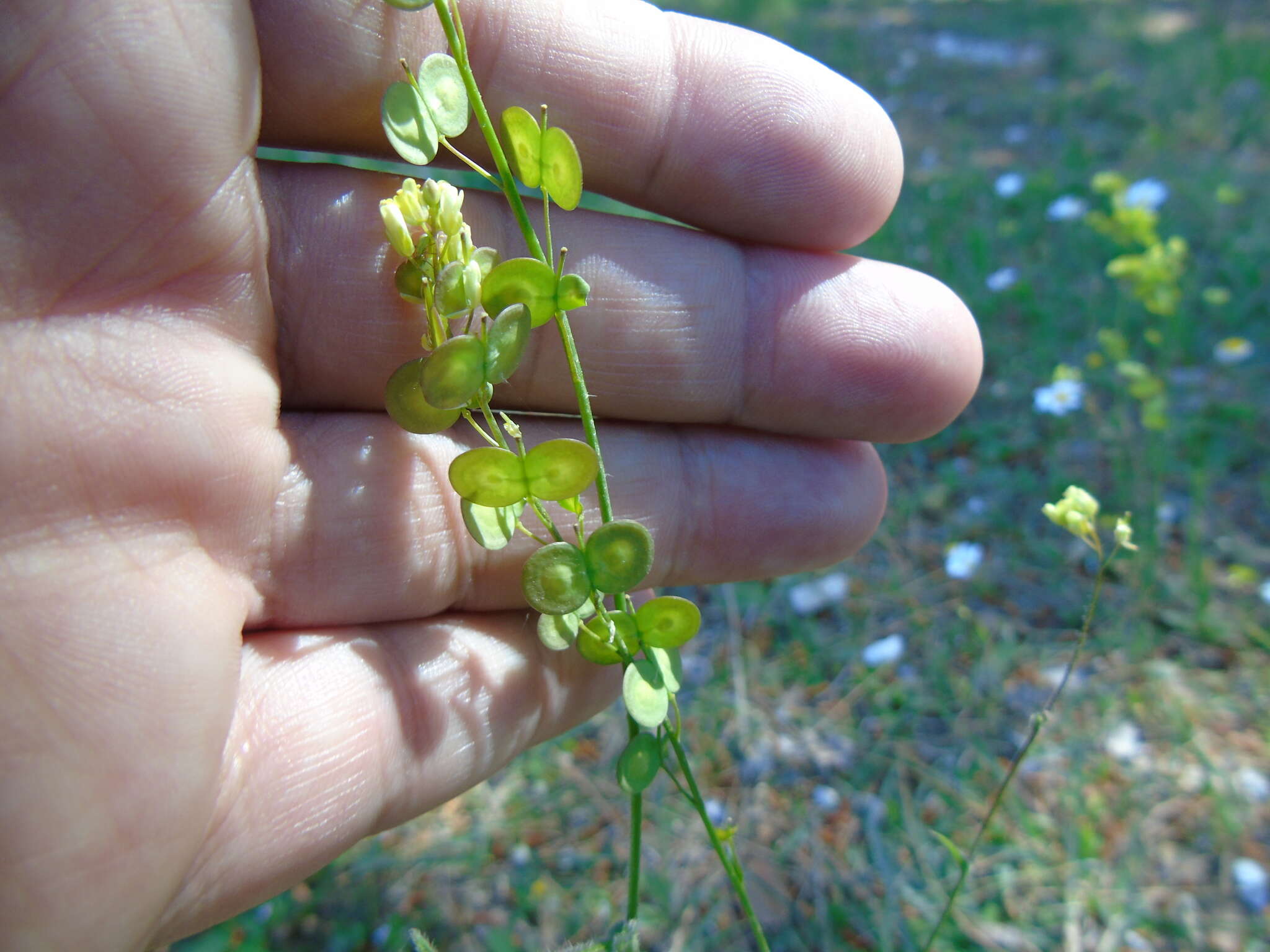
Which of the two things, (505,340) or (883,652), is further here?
(883,652)

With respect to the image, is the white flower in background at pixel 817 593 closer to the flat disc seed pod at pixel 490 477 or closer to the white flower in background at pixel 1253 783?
the white flower in background at pixel 1253 783

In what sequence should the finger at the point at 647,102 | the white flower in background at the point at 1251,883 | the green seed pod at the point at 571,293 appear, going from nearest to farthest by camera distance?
1. the green seed pod at the point at 571,293
2. the finger at the point at 647,102
3. the white flower in background at the point at 1251,883

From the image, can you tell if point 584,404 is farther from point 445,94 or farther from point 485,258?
point 445,94

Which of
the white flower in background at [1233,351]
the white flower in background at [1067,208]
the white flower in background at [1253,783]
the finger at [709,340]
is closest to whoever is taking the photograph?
the finger at [709,340]

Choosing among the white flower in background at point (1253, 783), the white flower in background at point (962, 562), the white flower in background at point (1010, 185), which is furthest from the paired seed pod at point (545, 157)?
the white flower in background at point (1010, 185)

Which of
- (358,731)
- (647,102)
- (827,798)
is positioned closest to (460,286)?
(647,102)

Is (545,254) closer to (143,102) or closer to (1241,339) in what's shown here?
(143,102)

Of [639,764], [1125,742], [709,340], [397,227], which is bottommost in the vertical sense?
[1125,742]
